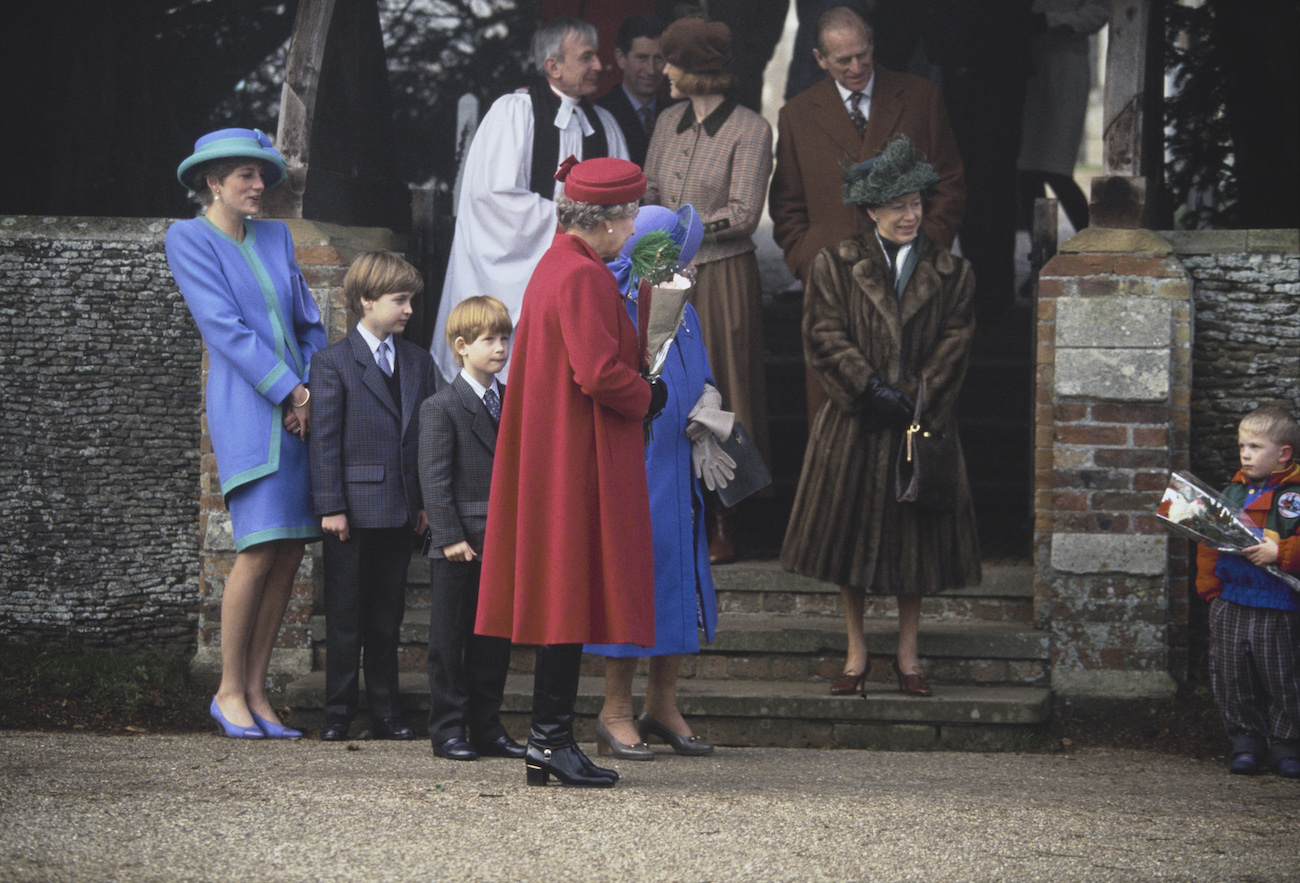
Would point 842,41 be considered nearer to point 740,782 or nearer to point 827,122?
point 827,122

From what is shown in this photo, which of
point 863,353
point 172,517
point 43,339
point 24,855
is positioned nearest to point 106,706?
point 172,517

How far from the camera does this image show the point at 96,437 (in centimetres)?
627

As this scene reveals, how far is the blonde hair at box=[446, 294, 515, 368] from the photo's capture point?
4.71m

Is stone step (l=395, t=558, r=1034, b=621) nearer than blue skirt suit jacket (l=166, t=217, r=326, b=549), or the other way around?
blue skirt suit jacket (l=166, t=217, r=326, b=549)

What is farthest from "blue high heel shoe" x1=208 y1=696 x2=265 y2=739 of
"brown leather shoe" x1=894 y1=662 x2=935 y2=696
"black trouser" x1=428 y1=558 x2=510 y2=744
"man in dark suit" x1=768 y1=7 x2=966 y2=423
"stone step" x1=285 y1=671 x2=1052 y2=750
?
"man in dark suit" x1=768 y1=7 x2=966 y2=423

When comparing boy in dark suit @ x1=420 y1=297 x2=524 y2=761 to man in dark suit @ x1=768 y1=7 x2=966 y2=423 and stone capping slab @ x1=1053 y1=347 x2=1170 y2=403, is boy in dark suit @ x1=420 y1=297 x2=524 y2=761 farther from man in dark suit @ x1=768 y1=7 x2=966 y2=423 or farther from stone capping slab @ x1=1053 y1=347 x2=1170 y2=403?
stone capping slab @ x1=1053 y1=347 x2=1170 y2=403

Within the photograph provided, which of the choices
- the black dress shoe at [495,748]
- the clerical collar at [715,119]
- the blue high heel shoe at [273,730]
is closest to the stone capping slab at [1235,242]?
the clerical collar at [715,119]

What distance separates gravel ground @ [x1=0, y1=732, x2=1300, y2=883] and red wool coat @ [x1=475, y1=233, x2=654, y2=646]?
47 centimetres

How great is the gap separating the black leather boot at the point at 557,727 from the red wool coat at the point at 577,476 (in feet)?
0.31

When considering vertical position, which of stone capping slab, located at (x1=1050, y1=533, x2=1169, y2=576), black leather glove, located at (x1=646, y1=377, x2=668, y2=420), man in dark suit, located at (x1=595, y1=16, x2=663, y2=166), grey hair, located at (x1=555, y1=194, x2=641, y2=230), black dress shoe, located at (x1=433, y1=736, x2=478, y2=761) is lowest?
black dress shoe, located at (x1=433, y1=736, x2=478, y2=761)

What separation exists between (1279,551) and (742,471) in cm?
166

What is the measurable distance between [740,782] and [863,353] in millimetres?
1694

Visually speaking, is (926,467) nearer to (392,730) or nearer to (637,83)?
(392,730)

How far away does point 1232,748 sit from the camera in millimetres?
5012
